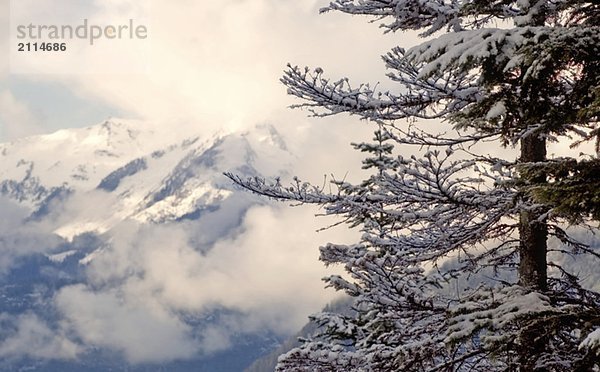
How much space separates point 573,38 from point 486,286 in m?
3.27

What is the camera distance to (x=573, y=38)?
15.0 ft

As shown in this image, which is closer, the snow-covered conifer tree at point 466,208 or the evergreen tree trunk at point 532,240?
the snow-covered conifer tree at point 466,208

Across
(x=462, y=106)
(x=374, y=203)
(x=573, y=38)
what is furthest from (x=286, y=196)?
(x=573, y=38)

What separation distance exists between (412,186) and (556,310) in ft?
6.75

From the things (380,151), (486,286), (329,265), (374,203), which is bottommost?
(486,286)

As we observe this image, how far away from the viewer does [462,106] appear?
7.37 metres

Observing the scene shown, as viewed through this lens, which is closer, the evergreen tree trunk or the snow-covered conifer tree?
the snow-covered conifer tree

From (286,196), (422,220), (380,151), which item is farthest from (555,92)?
(380,151)

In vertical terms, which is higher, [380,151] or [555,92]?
[380,151]

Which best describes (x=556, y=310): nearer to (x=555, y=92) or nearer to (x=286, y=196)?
(x=555, y=92)

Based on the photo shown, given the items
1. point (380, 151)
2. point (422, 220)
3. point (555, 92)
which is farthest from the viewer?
point (380, 151)

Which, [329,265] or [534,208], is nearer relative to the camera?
[534,208]

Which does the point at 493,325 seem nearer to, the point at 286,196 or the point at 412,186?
the point at 412,186

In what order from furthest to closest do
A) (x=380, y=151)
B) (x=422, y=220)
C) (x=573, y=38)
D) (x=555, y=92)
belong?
1. (x=380, y=151)
2. (x=422, y=220)
3. (x=555, y=92)
4. (x=573, y=38)
